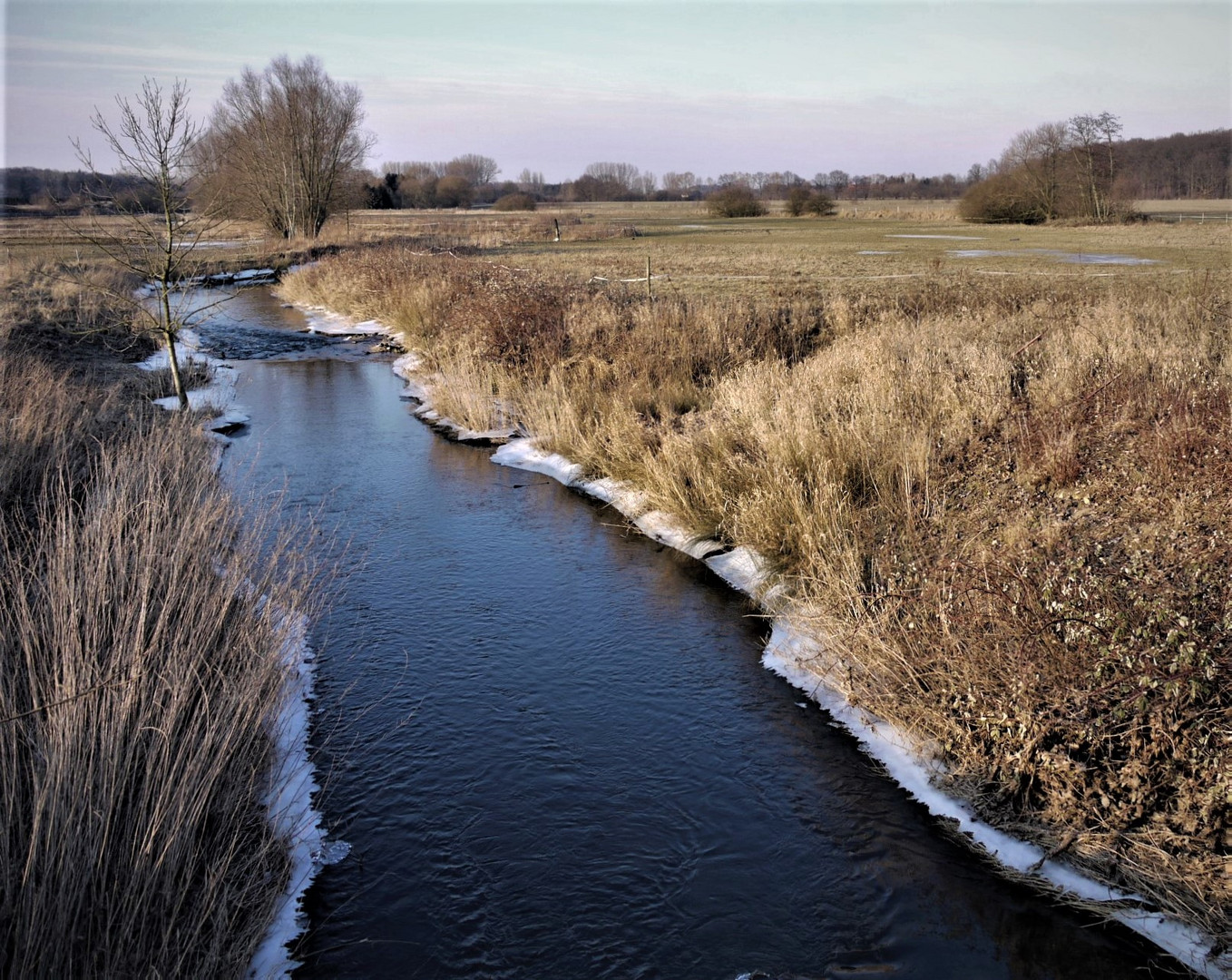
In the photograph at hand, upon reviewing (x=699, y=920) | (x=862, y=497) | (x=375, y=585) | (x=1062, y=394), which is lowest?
(x=699, y=920)

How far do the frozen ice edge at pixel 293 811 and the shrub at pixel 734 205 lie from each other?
261 ft

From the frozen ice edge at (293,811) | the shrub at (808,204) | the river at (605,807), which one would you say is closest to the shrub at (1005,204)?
the shrub at (808,204)

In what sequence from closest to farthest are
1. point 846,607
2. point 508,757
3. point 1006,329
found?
point 508,757, point 846,607, point 1006,329

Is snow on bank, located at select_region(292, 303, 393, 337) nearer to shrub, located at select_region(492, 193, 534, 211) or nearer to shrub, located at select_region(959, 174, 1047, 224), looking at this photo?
shrub, located at select_region(959, 174, 1047, 224)

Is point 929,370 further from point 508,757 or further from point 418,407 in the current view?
point 418,407

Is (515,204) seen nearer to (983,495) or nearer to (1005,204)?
(1005,204)

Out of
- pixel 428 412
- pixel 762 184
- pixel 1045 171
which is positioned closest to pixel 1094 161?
pixel 1045 171

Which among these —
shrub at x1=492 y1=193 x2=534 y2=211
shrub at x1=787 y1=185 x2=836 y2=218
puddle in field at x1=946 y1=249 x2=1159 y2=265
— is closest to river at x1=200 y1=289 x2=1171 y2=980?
puddle in field at x1=946 y1=249 x2=1159 y2=265

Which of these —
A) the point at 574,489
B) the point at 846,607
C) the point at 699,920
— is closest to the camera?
the point at 699,920

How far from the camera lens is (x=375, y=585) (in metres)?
8.32

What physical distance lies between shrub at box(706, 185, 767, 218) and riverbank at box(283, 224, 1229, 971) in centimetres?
6873

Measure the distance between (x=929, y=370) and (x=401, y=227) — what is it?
162 ft

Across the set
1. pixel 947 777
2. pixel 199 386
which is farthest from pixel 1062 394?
pixel 199 386

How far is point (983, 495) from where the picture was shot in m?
7.66
